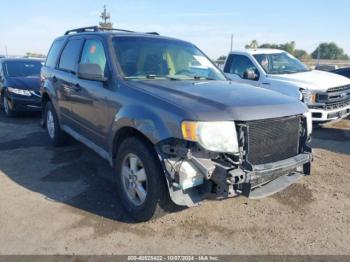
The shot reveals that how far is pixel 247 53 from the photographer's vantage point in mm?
8438

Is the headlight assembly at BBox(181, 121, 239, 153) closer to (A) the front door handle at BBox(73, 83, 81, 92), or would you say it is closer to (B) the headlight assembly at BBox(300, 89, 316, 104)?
(A) the front door handle at BBox(73, 83, 81, 92)

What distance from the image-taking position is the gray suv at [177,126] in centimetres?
304

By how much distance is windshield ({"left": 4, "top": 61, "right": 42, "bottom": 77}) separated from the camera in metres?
9.87

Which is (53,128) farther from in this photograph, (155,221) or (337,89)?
(337,89)

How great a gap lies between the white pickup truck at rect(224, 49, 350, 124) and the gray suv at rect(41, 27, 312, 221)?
90.7 inches

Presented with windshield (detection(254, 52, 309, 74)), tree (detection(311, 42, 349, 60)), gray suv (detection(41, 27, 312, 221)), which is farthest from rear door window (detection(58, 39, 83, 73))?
tree (detection(311, 42, 349, 60))

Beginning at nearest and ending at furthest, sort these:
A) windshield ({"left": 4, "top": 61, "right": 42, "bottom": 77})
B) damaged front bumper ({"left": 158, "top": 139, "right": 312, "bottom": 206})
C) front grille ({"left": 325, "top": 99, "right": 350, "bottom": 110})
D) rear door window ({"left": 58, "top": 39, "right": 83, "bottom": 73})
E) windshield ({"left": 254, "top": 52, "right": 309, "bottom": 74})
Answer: damaged front bumper ({"left": 158, "top": 139, "right": 312, "bottom": 206})
rear door window ({"left": 58, "top": 39, "right": 83, "bottom": 73})
front grille ({"left": 325, "top": 99, "right": 350, "bottom": 110})
windshield ({"left": 254, "top": 52, "right": 309, "bottom": 74})
windshield ({"left": 4, "top": 61, "right": 42, "bottom": 77})

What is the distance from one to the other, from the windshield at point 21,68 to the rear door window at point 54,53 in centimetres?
393

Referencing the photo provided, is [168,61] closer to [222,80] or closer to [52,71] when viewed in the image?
[222,80]

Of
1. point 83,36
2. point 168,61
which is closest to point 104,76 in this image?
point 168,61

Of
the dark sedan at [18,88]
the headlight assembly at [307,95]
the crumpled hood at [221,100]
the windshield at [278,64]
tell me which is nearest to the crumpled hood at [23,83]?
the dark sedan at [18,88]

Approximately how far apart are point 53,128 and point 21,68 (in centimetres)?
484

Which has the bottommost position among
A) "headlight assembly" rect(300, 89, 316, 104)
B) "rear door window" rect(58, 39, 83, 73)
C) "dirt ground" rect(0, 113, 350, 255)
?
"dirt ground" rect(0, 113, 350, 255)

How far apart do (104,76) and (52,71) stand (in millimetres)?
2387
